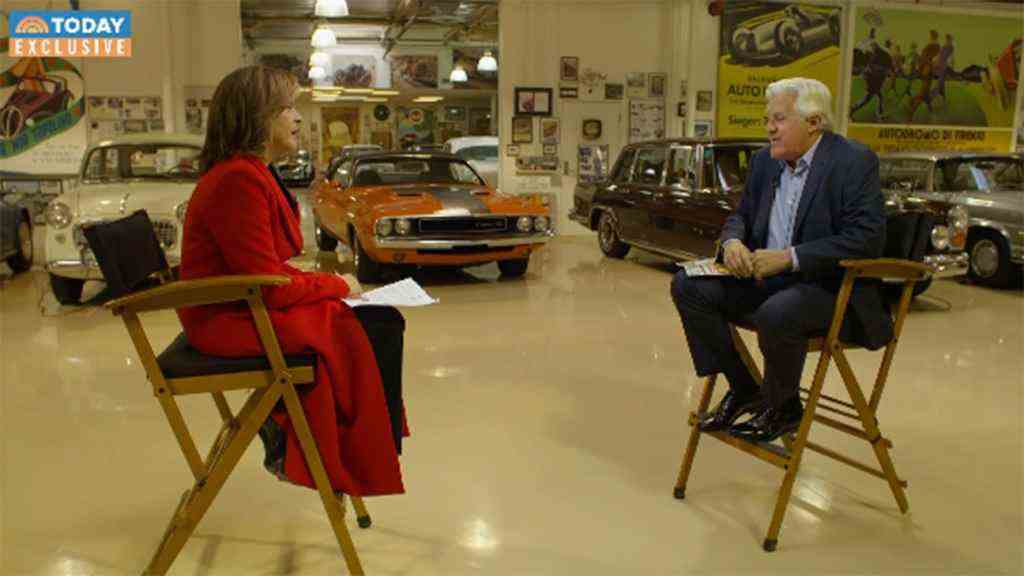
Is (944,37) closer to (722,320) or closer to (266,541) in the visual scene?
(722,320)

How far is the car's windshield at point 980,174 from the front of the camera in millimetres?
7883

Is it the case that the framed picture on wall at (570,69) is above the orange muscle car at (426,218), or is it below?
above

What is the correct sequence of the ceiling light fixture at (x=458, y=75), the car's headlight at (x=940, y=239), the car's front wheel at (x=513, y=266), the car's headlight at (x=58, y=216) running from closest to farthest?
the car's headlight at (x=58, y=216)
the car's headlight at (x=940, y=239)
the car's front wheel at (x=513, y=266)
the ceiling light fixture at (x=458, y=75)

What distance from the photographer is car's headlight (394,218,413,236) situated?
7.22 meters

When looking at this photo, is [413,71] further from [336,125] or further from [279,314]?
[279,314]

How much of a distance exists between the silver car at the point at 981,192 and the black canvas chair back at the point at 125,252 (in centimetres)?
676

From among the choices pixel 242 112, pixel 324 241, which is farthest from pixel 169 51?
pixel 242 112

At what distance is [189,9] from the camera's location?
1095 centimetres

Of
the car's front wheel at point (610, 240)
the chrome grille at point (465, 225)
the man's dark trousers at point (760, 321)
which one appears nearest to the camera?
the man's dark trousers at point (760, 321)

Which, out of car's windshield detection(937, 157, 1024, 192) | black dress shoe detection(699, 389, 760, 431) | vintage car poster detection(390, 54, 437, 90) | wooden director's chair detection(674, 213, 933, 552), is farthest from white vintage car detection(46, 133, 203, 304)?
vintage car poster detection(390, 54, 437, 90)

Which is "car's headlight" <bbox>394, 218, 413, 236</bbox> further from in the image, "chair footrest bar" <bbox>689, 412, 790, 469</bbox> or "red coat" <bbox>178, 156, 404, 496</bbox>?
"red coat" <bbox>178, 156, 404, 496</bbox>

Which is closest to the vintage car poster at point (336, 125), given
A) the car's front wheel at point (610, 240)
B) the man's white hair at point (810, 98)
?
the car's front wheel at point (610, 240)

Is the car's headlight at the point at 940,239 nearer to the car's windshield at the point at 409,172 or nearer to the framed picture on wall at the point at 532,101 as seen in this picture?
the car's windshield at the point at 409,172

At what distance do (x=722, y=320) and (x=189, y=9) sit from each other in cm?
1006
